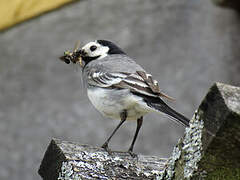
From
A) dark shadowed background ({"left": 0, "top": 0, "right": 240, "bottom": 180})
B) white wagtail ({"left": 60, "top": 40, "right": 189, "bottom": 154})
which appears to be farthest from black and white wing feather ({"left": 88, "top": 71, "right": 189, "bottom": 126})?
dark shadowed background ({"left": 0, "top": 0, "right": 240, "bottom": 180})

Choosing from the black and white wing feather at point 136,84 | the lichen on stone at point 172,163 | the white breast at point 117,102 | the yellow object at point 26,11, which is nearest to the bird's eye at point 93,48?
the black and white wing feather at point 136,84

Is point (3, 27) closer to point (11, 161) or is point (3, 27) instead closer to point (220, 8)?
point (11, 161)

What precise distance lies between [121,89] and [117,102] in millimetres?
86

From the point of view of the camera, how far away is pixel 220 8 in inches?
271

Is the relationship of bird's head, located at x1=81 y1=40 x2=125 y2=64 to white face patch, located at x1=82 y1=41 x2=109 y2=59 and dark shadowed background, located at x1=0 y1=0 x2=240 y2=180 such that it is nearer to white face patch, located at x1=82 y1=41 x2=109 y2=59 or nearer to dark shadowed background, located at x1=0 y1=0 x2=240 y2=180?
white face patch, located at x1=82 y1=41 x2=109 y2=59

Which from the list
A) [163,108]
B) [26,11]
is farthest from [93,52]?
[26,11]

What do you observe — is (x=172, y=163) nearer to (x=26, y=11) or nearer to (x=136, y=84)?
(x=136, y=84)

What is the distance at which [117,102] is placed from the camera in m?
3.70

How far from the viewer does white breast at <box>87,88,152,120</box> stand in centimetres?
362

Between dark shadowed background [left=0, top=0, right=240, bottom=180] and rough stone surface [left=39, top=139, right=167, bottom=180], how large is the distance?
424 centimetres

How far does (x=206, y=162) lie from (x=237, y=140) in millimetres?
121

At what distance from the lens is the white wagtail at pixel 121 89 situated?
3.47 meters

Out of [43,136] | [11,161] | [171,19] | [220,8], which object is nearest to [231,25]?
[220,8]

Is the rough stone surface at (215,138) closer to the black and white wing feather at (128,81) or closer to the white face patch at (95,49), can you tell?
the black and white wing feather at (128,81)
